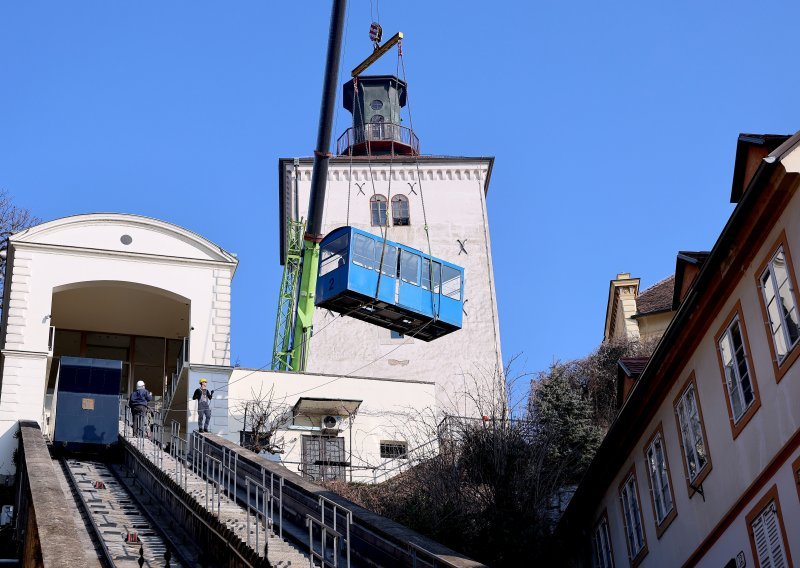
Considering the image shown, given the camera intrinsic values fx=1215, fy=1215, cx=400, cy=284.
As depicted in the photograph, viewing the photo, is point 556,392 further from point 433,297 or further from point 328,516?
point 328,516

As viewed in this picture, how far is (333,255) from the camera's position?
2856cm

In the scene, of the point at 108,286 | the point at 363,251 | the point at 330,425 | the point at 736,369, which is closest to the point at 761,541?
the point at 736,369

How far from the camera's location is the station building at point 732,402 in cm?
1513

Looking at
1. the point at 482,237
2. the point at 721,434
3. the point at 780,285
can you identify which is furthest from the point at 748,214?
the point at 482,237

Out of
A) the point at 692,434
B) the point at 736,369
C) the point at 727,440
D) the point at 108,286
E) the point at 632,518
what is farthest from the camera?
the point at 108,286

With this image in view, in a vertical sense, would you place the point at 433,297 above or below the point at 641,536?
above

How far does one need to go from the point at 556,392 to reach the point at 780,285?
62.4 feet

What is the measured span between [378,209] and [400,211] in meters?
1.01

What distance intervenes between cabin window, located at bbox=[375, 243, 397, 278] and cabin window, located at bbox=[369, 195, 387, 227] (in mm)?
25994

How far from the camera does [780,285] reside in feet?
50.4

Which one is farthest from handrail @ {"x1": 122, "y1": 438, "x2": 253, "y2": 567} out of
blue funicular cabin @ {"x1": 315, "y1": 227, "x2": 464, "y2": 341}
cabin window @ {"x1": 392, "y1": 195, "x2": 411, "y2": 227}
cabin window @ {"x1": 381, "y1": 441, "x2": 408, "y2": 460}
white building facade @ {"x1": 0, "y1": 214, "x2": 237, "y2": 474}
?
cabin window @ {"x1": 392, "y1": 195, "x2": 411, "y2": 227}

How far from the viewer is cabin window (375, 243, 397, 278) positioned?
28.4 m

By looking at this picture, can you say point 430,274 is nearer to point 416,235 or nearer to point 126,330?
point 126,330

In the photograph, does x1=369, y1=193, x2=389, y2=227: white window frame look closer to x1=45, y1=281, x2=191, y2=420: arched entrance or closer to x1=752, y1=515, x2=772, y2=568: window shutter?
x1=45, y1=281, x2=191, y2=420: arched entrance
